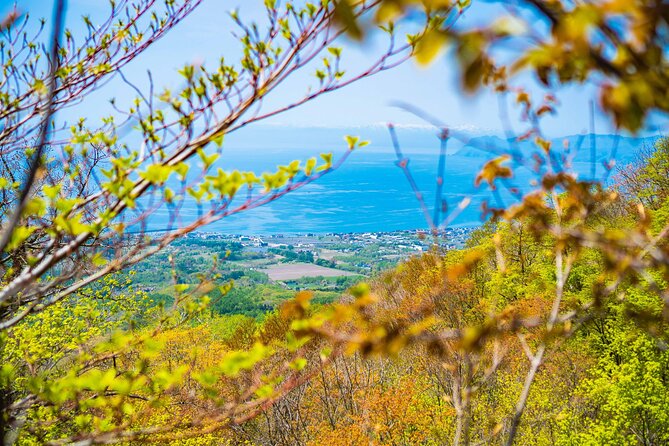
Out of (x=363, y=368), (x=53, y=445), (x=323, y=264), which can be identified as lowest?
(x=323, y=264)

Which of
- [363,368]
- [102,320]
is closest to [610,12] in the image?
[102,320]

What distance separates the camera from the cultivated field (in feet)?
333

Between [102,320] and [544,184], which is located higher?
[544,184]

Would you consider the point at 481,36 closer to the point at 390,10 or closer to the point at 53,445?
the point at 390,10

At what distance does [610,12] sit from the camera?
774 millimetres

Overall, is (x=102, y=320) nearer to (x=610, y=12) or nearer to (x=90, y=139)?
(x=90, y=139)

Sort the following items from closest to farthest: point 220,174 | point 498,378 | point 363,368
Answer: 1. point 220,174
2. point 363,368
3. point 498,378

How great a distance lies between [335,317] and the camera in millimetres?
1677

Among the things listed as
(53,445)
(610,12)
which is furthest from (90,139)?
(610,12)

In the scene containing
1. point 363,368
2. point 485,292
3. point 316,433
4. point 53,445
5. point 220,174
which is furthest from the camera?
point 485,292

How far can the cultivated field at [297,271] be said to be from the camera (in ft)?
333

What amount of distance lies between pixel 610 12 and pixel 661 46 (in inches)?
7.1

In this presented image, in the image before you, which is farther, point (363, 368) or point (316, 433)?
point (363, 368)

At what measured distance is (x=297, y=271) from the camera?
107500 mm
